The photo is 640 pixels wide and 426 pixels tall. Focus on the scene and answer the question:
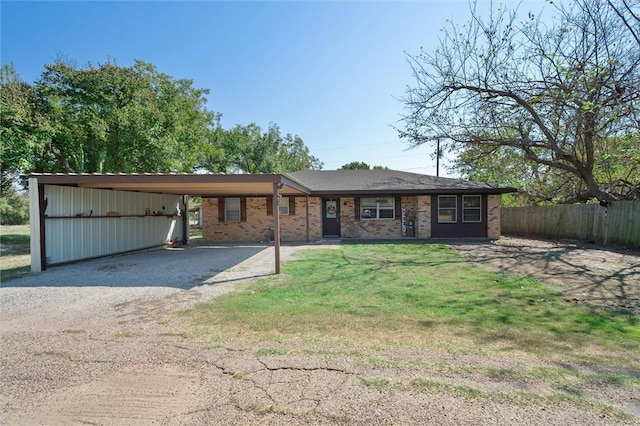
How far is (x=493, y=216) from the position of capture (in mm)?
15531

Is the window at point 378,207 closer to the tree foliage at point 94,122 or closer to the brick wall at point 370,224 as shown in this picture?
the brick wall at point 370,224

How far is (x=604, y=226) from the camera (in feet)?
43.3

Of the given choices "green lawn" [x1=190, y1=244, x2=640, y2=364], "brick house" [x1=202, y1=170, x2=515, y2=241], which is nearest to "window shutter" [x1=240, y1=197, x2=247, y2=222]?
"brick house" [x1=202, y1=170, x2=515, y2=241]

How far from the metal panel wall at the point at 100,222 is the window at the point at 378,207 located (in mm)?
8961

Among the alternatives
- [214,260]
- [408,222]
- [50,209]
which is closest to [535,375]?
[214,260]

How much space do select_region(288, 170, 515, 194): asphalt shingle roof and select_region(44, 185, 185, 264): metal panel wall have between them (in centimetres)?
640

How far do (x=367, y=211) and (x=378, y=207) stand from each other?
557 millimetres

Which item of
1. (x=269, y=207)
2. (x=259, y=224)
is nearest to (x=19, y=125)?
(x=259, y=224)

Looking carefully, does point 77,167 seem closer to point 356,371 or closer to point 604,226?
point 356,371

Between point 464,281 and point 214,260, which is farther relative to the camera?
point 214,260

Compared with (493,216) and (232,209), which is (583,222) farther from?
(232,209)

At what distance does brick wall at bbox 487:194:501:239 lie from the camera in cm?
1541

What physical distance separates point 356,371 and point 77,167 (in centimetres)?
1809

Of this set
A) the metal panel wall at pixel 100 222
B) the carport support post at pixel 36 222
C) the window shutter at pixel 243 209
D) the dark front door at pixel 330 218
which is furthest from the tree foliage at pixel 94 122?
the dark front door at pixel 330 218
